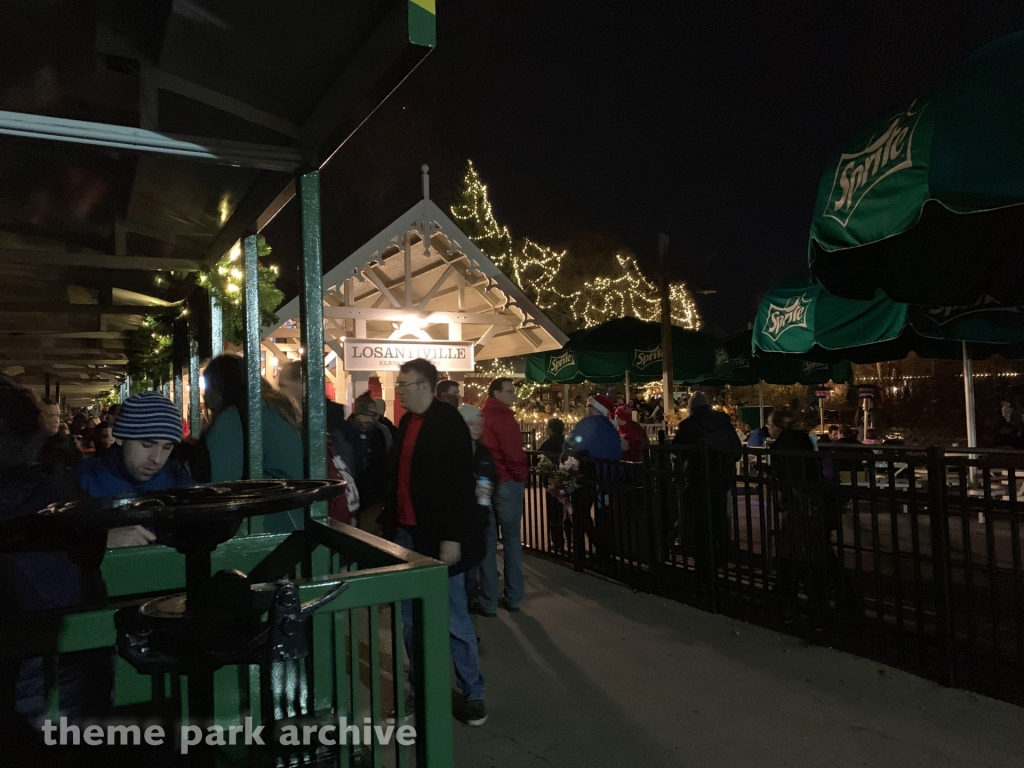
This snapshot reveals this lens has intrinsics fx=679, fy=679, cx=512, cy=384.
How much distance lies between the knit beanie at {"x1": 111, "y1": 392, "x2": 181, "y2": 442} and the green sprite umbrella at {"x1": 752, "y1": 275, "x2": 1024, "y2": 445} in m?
5.39

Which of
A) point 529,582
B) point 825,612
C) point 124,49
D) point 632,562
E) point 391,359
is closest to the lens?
point 124,49

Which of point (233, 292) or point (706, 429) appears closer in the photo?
point (233, 292)

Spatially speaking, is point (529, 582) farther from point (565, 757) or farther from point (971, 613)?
point (971, 613)

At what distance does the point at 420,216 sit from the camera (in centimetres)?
1141

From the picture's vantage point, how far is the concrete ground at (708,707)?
11.1 feet

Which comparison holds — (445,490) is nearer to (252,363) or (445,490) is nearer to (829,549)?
(252,363)

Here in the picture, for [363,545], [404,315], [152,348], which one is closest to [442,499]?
[363,545]

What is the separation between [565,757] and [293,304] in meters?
7.36

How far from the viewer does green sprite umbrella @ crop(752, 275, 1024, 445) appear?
5.82 meters

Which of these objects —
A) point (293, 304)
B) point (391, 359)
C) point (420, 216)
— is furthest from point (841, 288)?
point (420, 216)

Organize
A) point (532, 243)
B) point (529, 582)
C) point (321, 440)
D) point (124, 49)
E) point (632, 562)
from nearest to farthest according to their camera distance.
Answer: point (124, 49)
point (321, 440)
point (632, 562)
point (529, 582)
point (532, 243)

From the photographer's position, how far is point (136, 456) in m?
2.79

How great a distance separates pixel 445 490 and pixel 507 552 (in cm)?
236

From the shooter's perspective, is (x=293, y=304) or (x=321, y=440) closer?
(x=321, y=440)
